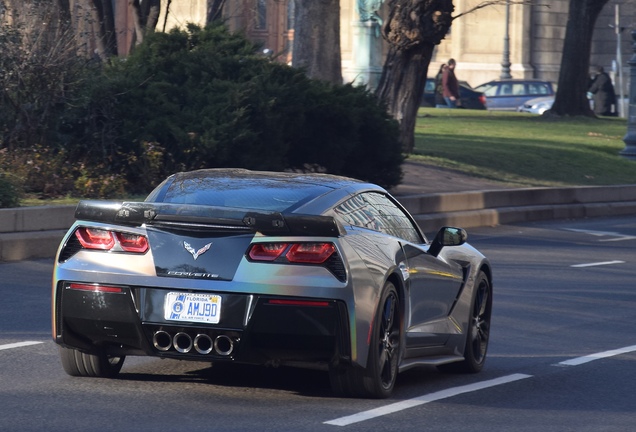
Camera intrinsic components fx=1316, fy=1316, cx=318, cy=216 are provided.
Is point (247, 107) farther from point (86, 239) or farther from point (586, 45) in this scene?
point (586, 45)

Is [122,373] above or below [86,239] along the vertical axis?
below

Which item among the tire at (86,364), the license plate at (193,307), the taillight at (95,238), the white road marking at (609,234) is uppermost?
the taillight at (95,238)

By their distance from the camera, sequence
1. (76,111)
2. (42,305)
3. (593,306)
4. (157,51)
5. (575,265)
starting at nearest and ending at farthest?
(42,305) < (593,306) < (575,265) < (76,111) < (157,51)

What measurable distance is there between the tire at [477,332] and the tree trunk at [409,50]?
1433 centimetres

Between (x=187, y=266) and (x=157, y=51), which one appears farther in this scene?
(x=157, y=51)

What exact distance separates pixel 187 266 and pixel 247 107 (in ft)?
35.9

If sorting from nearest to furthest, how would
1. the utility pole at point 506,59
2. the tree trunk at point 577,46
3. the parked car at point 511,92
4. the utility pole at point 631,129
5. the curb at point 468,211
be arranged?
the curb at point 468,211, the utility pole at point 631,129, the tree trunk at point 577,46, the parked car at point 511,92, the utility pole at point 506,59

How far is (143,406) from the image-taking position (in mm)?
7113

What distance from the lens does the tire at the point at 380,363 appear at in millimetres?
7328

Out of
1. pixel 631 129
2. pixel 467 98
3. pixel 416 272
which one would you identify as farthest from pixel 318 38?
pixel 467 98

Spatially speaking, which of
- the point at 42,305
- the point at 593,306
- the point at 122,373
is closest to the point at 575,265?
the point at 593,306

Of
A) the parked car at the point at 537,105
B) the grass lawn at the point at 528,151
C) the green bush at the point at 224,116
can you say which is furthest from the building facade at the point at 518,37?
the green bush at the point at 224,116

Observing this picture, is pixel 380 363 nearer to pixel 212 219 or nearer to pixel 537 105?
pixel 212 219

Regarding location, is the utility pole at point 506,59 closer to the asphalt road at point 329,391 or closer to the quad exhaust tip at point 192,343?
the asphalt road at point 329,391
